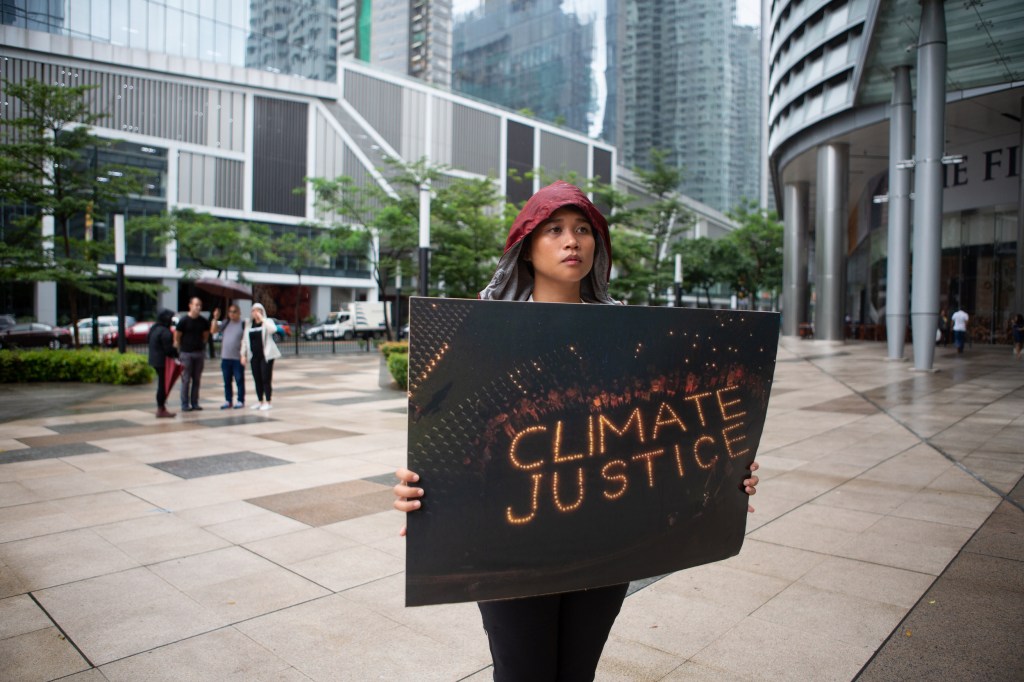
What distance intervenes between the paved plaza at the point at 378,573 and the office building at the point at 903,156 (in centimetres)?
1252

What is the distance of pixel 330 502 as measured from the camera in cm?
611

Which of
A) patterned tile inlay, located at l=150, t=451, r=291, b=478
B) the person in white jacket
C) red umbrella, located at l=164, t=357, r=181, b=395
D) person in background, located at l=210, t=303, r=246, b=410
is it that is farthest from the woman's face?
person in background, located at l=210, t=303, r=246, b=410

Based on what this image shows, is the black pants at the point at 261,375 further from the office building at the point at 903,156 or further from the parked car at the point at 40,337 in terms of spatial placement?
the parked car at the point at 40,337

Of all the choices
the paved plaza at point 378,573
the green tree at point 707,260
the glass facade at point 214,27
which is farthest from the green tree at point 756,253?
the paved plaza at point 378,573

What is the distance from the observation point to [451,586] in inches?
68.2

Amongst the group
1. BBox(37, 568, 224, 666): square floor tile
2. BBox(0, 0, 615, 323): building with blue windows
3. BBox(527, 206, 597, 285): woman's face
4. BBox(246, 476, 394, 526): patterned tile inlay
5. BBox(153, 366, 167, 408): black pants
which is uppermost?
BBox(0, 0, 615, 323): building with blue windows

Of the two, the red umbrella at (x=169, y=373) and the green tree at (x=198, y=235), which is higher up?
the green tree at (x=198, y=235)

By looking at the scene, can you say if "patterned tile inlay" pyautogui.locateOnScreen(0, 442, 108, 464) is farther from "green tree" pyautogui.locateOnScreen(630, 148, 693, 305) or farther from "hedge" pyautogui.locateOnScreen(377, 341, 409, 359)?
"green tree" pyautogui.locateOnScreen(630, 148, 693, 305)

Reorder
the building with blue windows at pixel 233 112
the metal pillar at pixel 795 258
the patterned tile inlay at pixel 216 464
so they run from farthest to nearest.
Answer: the building with blue windows at pixel 233 112 → the metal pillar at pixel 795 258 → the patterned tile inlay at pixel 216 464

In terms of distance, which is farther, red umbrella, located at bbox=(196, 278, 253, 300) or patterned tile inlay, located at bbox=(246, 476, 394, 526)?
red umbrella, located at bbox=(196, 278, 253, 300)

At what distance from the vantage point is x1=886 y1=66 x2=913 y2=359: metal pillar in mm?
21469

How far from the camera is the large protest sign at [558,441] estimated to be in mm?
1664

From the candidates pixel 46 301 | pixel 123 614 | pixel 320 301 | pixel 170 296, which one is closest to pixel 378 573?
pixel 123 614

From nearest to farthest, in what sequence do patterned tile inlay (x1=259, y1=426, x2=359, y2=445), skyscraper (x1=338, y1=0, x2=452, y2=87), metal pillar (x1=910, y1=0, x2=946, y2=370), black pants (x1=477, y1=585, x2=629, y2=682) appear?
1. black pants (x1=477, y1=585, x2=629, y2=682)
2. patterned tile inlay (x1=259, y1=426, x2=359, y2=445)
3. metal pillar (x1=910, y1=0, x2=946, y2=370)
4. skyscraper (x1=338, y1=0, x2=452, y2=87)
